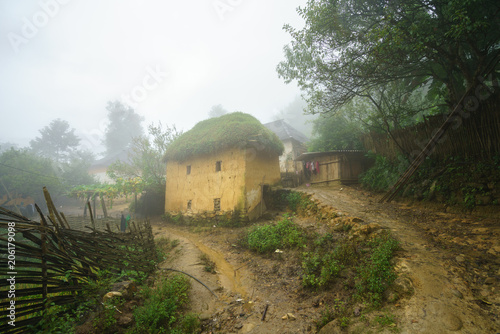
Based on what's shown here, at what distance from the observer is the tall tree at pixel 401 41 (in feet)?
16.1

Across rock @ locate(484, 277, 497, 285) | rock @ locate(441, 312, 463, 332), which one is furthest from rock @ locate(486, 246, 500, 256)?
rock @ locate(441, 312, 463, 332)

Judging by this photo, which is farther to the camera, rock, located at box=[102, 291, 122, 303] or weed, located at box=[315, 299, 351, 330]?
rock, located at box=[102, 291, 122, 303]

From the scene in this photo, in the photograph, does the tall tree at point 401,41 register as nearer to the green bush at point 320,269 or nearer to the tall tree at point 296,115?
the green bush at point 320,269

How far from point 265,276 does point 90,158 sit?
43.0 meters

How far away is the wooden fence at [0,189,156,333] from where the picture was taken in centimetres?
243

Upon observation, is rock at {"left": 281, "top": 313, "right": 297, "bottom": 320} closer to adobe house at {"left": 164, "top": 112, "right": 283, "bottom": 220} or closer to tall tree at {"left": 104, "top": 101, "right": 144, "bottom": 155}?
adobe house at {"left": 164, "top": 112, "right": 283, "bottom": 220}

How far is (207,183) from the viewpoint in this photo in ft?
39.0

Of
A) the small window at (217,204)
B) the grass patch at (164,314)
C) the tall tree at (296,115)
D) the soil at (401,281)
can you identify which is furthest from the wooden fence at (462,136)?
the tall tree at (296,115)

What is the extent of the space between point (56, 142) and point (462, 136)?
4756cm

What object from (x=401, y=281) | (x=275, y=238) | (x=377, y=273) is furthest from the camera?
(x=275, y=238)

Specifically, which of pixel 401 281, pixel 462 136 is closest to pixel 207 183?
pixel 401 281

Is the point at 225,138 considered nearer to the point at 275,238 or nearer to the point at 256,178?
the point at 256,178

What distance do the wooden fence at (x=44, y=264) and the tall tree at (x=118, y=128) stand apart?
4072 centimetres

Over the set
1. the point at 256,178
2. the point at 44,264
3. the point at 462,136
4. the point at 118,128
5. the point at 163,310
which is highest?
the point at 118,128
